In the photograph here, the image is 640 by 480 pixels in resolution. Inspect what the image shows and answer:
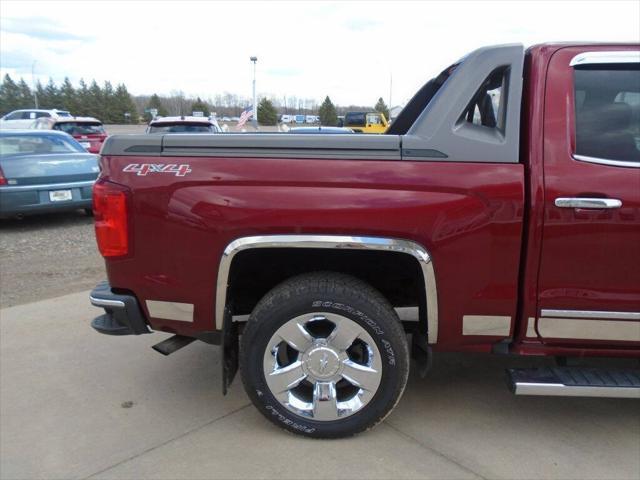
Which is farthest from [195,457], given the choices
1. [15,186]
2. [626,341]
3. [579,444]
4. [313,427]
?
[15,186]

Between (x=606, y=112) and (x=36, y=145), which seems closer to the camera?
(x=606, y=112)

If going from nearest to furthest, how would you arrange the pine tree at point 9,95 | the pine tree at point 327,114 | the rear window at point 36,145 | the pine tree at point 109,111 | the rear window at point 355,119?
the rear window at point 36,145, the rear window at point 355,119, the pine tree at point 327,114, the pine tree at point 9,95, the pine tree at point 109,111

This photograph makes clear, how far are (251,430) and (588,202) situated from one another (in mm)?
2058

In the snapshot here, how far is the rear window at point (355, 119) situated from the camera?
29.3m

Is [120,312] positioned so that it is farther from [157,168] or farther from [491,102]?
[491,102]

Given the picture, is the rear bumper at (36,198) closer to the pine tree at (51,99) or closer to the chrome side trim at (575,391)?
the chrome side trim at (575,391)

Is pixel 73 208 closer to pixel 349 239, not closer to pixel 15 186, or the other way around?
pixel 15 186

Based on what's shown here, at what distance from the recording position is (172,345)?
2.95m

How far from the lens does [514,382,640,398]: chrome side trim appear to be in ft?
8.07

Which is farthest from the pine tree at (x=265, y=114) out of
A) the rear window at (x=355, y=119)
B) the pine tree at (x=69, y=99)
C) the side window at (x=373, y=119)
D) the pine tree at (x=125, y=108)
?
the pine tree at (x=69, y=99)

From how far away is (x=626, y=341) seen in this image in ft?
8.34

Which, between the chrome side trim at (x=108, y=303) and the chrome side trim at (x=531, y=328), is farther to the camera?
the chrome side trim at (x=108, y=303)

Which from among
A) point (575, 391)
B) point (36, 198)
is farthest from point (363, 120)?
point (575, 391)

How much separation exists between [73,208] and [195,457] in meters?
6.39
